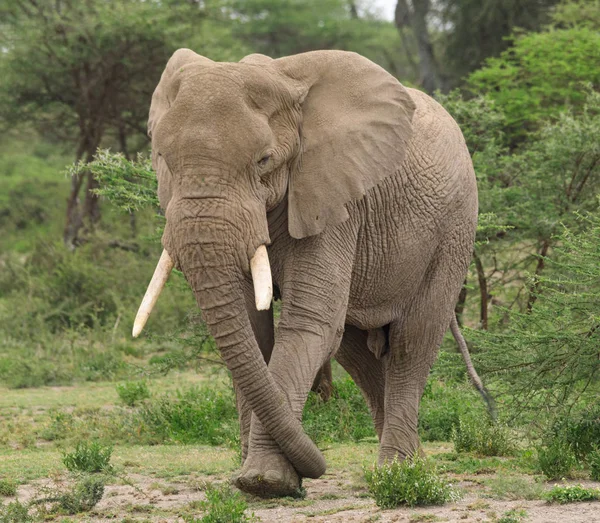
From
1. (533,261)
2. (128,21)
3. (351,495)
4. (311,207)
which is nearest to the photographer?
(311,207)

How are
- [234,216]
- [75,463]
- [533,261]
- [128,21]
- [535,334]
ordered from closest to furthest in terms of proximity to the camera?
[234,216] < [75,463] < [535,334] < [533,261] < [128,21]

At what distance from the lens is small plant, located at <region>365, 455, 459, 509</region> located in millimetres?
5344

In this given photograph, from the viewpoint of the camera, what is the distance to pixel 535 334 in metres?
7.30

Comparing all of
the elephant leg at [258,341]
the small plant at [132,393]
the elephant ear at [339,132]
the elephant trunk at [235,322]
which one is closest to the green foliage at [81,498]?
the elephant leg at [258,341]

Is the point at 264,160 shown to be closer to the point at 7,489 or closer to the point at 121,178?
the point at 7,489

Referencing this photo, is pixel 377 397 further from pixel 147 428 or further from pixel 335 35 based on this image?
pixel 335 35

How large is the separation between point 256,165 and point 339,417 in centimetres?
416

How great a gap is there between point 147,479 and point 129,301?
25.9 feet

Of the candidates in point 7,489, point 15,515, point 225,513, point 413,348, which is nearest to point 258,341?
point 225,513

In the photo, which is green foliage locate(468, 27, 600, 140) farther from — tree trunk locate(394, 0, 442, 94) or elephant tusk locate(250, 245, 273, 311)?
elephant tusk locate(250, 245, 273, 311)

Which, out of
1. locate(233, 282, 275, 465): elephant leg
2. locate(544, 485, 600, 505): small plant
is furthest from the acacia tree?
locate(544, 485, 600, 505): small plant

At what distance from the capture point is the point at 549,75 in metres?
15.6

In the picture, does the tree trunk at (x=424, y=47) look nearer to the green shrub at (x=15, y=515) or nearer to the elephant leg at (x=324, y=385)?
the elephant leg at (x=324, y=385)

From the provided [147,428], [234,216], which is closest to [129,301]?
[147,428]
